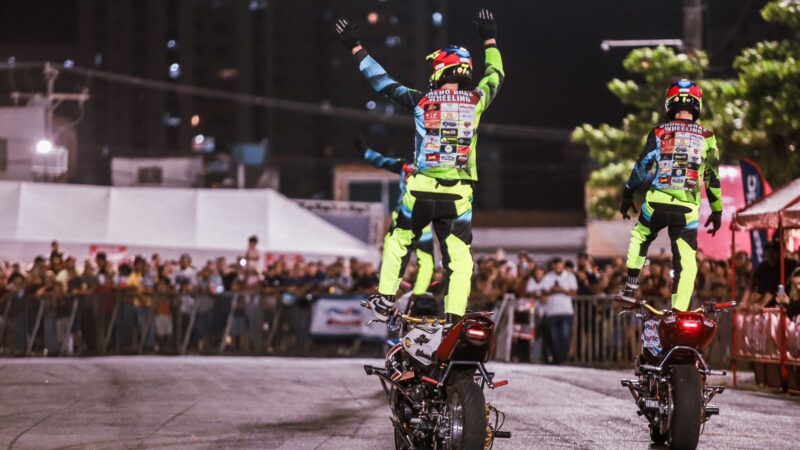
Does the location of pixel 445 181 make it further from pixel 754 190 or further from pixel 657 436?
pixel 754 190

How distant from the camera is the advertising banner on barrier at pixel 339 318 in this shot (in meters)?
24.2

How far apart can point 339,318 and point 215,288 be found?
9.46 ft

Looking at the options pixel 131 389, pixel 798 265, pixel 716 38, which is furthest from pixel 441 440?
pixel 716 38

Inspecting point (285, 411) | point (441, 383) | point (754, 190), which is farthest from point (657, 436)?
point (754, 190)

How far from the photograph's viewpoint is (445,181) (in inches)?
345

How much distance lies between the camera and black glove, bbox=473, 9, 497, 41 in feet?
30.3

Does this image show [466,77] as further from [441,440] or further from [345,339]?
[345,339]

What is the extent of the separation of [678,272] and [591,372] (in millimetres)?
8101

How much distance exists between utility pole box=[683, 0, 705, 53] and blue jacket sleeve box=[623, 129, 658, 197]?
55.9 feet

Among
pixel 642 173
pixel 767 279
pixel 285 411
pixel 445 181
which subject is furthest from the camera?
pixel 767 279

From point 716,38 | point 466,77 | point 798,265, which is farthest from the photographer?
point 716,38

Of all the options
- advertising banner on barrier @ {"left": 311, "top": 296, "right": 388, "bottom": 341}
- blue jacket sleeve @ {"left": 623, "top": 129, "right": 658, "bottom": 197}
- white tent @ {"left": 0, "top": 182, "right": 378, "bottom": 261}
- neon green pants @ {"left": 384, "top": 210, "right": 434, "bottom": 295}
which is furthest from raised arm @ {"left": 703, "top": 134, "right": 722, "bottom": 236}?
white tent @ {"left": 0, "top": 182, "right": 378, "bottom": 261}

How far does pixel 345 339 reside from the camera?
2423 centimetres

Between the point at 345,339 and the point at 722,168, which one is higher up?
the point at 722,168
